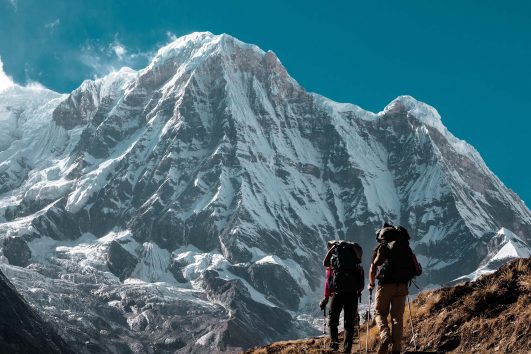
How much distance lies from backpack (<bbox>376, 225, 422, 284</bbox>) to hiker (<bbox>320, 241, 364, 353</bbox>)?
125 cm

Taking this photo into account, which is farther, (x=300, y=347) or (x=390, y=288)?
(x=300, y=347)

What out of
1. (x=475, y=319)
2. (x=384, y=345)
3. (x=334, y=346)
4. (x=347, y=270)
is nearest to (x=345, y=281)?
(x=347, y=270)

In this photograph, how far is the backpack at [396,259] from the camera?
20.6 metres

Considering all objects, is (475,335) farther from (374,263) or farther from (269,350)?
(269,350)

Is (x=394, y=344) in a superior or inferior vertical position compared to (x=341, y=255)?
inferior

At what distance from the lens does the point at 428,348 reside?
2189 cm

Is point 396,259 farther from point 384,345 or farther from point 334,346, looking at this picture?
point 334,346

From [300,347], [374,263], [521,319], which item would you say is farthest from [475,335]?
[300,347]

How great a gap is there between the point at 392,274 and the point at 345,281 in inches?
67.1

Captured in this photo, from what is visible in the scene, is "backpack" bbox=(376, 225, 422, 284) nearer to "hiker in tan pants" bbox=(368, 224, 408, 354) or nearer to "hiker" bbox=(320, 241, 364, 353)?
"hiker in tan pants" bbox=(368, 224, 408, 354)

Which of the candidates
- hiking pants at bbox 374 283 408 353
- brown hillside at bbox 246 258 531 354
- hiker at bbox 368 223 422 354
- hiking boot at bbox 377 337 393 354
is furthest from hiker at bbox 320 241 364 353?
hiking boot at bbox 377 337 393 354

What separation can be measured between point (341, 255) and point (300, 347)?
406cm

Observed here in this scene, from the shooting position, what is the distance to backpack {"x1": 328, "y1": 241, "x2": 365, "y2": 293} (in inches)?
862

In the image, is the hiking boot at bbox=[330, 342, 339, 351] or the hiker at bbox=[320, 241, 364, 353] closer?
the hiker at bbox=[320, 241, 364, 353]
